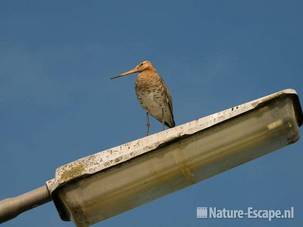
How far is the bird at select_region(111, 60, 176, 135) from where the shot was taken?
1456cm

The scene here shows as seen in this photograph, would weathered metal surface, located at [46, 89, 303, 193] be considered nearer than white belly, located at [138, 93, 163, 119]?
Yes

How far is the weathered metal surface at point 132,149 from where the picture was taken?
3406mm

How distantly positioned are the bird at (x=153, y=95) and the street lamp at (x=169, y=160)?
35.8ft

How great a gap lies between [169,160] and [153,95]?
11103mm

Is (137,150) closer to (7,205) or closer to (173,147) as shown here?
(173,147)

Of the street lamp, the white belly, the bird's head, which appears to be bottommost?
the street lamp

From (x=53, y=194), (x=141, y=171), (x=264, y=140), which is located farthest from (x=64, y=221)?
(x=264, y=140)

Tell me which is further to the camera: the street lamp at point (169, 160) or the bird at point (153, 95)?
the bird at point (153, 95)

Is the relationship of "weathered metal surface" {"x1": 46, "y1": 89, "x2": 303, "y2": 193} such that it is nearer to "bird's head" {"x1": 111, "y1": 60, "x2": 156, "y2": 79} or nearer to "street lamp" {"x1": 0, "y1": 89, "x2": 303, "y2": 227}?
"street lamp" {"x1": 0, "y1": 89, "x2": 303, "y2": 227}

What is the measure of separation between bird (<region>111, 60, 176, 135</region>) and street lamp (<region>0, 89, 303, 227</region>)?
10921 mm

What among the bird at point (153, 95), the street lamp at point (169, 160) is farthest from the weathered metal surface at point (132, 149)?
the bird at point (153, 95)

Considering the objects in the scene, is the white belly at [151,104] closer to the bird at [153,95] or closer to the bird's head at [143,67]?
the bird at [153,95]

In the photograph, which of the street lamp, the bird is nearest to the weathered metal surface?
the street lamp

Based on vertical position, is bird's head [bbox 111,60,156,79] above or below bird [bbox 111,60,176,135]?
above
